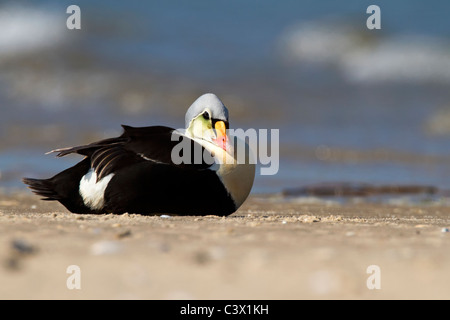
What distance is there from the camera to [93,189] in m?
5.02

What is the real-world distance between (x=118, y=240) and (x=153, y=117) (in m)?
12.3

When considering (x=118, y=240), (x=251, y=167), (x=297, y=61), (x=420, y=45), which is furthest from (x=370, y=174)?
(x=420, y=45)

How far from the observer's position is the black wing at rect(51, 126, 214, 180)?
4824 mm

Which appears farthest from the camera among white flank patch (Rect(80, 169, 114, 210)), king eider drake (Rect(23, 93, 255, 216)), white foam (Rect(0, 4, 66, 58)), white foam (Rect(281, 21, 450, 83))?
white foam (Rect(0, 4, 66, 58))

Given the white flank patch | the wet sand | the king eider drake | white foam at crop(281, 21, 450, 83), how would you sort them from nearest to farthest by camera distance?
the wet sand, the king eider drake, the white flank patch, white foam at crop(281, 21, 450, 83)

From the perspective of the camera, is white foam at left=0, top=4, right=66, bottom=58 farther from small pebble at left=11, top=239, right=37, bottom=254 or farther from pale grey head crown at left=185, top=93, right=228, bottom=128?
small pebble at left=11, top=239, right=37, bottom=254

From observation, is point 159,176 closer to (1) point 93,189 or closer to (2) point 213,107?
(1) point 93,189

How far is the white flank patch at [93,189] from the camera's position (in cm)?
497

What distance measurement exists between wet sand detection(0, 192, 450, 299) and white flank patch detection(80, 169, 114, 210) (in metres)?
0.85

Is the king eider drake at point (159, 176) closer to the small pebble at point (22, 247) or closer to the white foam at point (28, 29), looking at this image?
the small pebble at point (22, 247)

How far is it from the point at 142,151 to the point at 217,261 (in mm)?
2037

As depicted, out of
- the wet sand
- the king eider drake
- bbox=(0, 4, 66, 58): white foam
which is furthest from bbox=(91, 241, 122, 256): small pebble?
bbox=(0, 4, 66, 58): white foam

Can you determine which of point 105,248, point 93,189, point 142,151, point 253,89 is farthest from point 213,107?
point 253,89

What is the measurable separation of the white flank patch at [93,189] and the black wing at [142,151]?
0.05 meters
